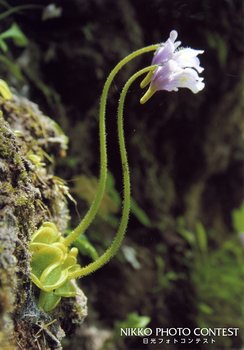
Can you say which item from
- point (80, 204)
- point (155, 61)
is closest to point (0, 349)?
point (155, 61)

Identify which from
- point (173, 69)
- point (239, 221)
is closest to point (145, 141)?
point (239, 221)

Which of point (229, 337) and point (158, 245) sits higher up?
point (158, 245)

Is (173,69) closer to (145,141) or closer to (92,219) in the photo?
(92,219)

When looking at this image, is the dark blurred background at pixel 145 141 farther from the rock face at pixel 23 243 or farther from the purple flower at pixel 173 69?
the purple flower at pixel 173 69

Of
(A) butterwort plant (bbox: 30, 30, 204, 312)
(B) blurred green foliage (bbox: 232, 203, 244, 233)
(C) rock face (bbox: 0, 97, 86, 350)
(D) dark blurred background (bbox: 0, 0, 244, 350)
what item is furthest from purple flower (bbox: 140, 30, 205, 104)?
(B) blurred green foliage (bbox: 232, 203, 244, 233)

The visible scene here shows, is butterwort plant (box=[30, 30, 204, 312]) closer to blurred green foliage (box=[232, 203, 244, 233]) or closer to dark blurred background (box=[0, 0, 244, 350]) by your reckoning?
dark blurred background (box=[0, 0, 244, 350])

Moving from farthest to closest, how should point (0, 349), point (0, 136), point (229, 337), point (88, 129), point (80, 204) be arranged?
point (229, 337)
point (88, 129)
point (80, 204)
point (0, 136)
point (0, 349)

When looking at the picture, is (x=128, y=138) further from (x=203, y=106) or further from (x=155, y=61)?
(x=155, y=61)
